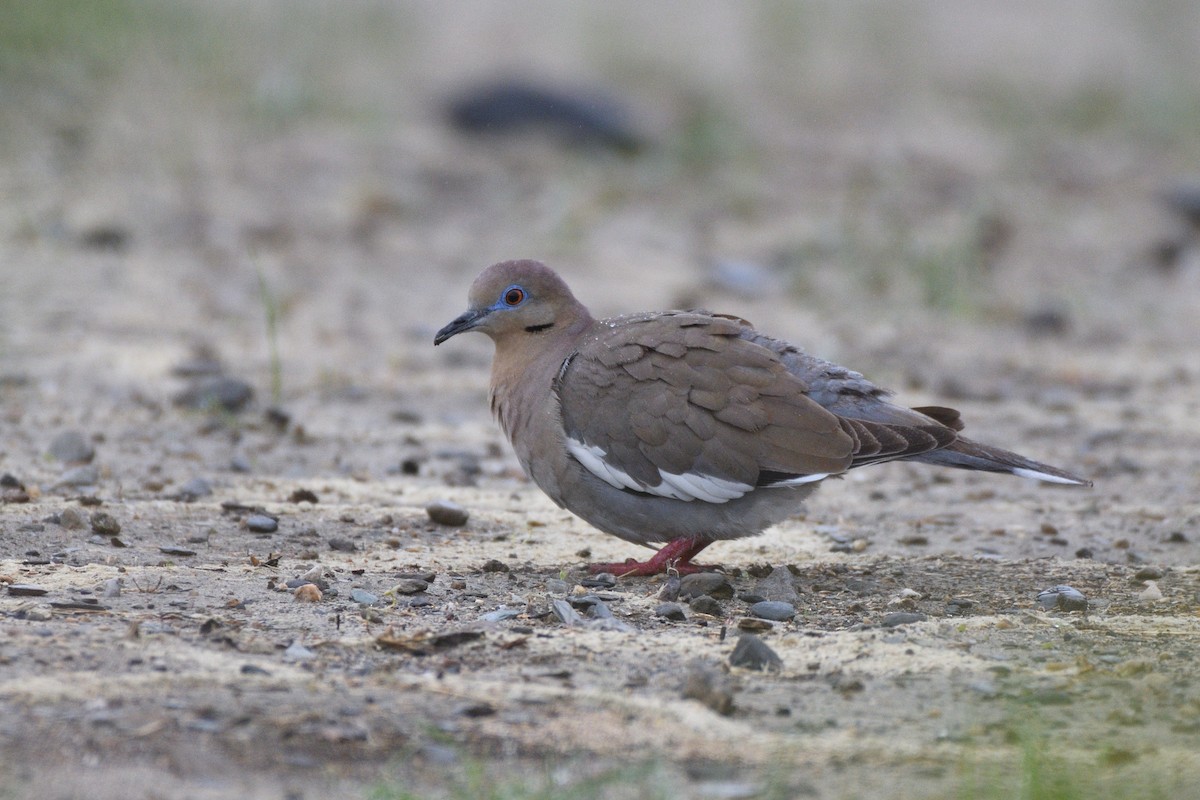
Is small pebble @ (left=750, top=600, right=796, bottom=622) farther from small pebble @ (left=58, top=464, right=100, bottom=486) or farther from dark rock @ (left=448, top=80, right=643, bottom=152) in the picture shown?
dark rock @ (left=448, top=80, right=643, bottom=152)

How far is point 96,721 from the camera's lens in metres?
3.00

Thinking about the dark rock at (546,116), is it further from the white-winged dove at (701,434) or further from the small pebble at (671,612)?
the small pebble at (671,612)

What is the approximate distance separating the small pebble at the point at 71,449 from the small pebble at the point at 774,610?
2.76 meters

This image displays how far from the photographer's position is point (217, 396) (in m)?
6.34

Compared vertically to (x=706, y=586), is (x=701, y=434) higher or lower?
higher

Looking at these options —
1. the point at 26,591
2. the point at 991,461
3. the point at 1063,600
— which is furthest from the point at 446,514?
the point at 1063,600

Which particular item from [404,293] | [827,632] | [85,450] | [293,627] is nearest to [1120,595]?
[827,632]

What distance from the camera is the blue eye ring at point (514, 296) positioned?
5.13 meters

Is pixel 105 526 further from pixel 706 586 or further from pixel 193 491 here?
pixel 706 586

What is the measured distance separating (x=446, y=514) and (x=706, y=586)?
3.58 feet

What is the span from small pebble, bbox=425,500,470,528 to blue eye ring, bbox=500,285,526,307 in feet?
2.40

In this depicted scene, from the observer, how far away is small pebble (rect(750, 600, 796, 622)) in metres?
4.08

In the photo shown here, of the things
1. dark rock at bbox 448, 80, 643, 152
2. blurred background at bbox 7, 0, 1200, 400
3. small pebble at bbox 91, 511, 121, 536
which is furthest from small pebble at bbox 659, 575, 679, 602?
dark rock at bbox 448, 80, 643, 152

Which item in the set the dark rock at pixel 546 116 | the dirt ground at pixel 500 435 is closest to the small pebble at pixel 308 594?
the dirt ground at pixel 500 435
